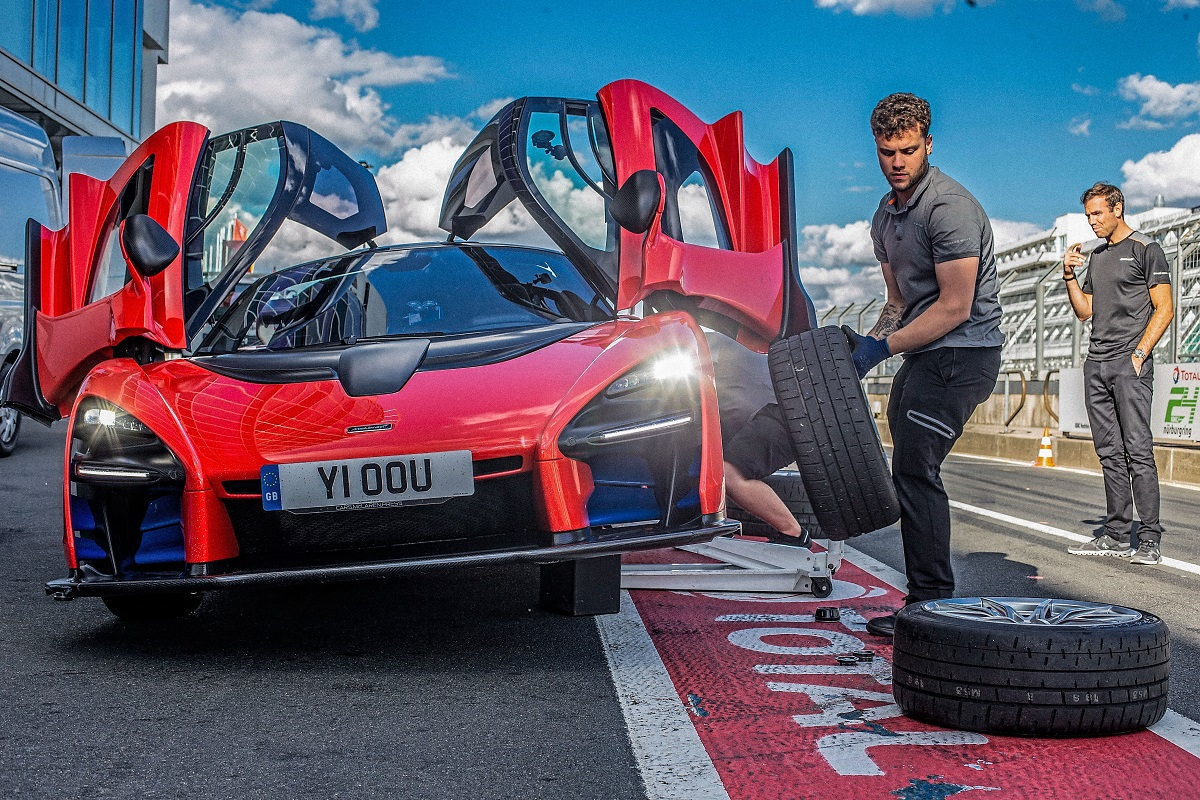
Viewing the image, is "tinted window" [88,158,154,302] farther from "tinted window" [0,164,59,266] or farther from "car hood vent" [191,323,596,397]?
"tinted window" [0,164,59,266]

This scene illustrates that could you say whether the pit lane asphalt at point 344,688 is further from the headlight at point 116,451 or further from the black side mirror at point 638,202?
the black side mirror at point 638,202

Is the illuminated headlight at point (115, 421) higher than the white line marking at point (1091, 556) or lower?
higher

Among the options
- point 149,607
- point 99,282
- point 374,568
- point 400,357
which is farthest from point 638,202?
point 149,607

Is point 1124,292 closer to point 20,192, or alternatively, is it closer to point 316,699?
point 316,699

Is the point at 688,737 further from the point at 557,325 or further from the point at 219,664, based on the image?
the point at 557,325

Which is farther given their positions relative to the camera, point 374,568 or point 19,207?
point 19,207

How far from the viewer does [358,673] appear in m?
3.32

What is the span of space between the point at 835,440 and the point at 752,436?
88 centimetres

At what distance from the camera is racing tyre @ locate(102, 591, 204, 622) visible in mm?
3961

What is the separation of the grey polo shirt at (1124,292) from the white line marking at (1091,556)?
42.1 inches

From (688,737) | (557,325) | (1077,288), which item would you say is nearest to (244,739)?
(688,737)

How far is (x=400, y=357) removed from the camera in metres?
3.57

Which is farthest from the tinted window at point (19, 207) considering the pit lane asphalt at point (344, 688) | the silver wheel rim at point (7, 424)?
the pit lane asphalt at point (344, 688)

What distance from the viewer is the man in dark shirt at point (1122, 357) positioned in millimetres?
5695
